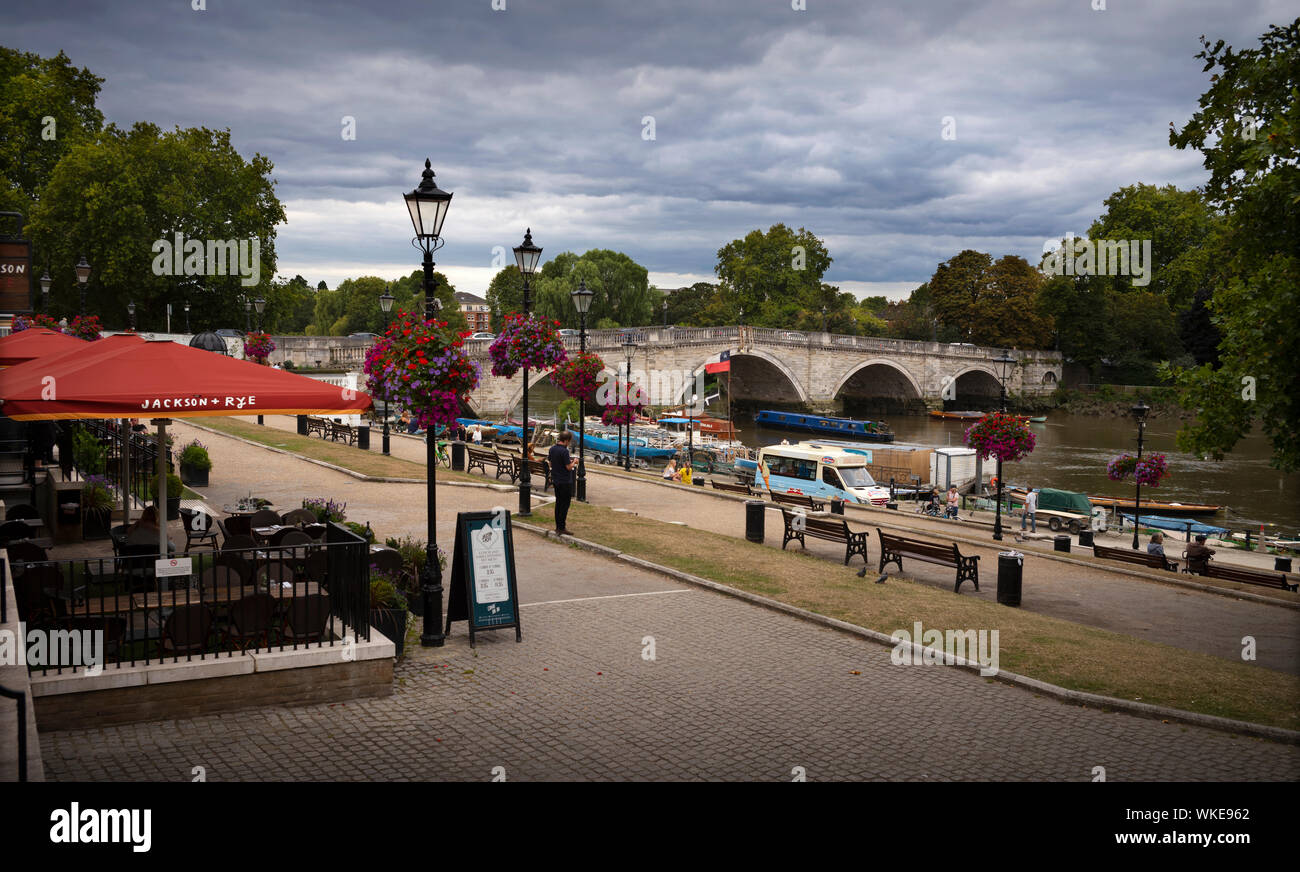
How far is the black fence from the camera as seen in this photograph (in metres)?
7.33

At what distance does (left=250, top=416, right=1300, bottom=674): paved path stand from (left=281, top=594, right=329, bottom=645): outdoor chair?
8.73 metres

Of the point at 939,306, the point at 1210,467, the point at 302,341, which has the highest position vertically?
the point at 939,306

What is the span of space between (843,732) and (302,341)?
50734mm

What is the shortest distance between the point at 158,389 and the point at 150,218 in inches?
1866

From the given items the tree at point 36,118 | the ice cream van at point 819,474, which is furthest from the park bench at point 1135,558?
the tree at point 36,118

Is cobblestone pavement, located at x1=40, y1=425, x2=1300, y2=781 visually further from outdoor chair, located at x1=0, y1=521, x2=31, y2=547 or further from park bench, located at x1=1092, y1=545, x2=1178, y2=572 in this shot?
park bench, located at x1=1092, y1=545, x2=1178, y2=572

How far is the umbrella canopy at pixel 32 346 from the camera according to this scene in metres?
12.8

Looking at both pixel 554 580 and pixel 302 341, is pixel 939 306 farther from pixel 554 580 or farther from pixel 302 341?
pixel 554 580

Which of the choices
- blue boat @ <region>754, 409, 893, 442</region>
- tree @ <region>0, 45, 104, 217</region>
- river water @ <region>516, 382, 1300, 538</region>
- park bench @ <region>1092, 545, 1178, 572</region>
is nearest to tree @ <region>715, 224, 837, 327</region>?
river water @ <region>516, 382, 1300, 538</region>

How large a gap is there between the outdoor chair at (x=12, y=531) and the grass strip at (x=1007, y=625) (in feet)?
26.4

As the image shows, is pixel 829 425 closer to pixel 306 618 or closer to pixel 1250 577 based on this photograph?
pixel 1250 577
